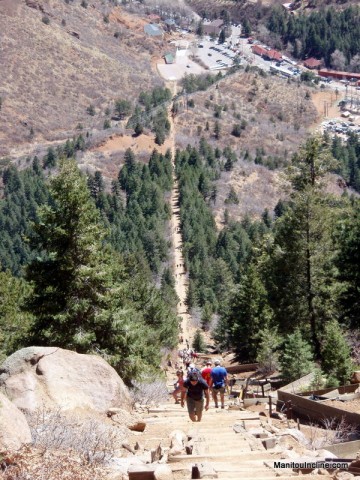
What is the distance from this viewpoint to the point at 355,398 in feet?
58.3

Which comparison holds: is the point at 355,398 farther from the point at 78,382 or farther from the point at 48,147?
the point at 48,147

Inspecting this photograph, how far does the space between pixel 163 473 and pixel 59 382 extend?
5778mm

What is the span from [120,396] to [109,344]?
22.7ft

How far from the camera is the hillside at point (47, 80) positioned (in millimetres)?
164625

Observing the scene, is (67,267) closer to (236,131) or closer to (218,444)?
(218,444)

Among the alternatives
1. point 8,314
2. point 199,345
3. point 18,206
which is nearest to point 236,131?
point 18,206

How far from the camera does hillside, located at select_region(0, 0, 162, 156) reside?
16462cm

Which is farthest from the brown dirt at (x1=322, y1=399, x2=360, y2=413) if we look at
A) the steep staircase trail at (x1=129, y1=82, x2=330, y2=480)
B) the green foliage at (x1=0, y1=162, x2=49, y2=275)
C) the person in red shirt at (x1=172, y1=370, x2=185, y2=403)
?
the green foliage at (x1=0, y1=162, x2=49, y2=275)

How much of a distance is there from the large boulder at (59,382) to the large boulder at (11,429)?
2322mm

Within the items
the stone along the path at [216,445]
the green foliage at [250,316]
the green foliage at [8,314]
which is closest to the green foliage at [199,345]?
the green foliage at [250,316]

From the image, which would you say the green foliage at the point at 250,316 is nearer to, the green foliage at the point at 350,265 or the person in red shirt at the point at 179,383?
the green foliage at the point at 350,265

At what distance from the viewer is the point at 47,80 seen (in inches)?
7032

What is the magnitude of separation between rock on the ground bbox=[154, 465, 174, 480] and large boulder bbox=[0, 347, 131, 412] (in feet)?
13.1

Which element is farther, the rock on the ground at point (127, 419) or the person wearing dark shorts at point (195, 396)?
the person wearing dark shorts at point (195, 396)
